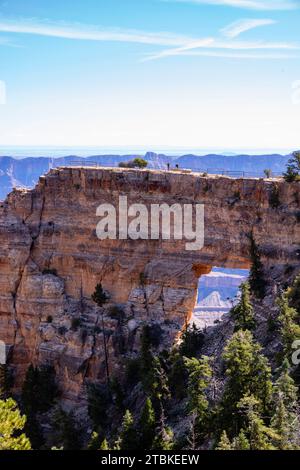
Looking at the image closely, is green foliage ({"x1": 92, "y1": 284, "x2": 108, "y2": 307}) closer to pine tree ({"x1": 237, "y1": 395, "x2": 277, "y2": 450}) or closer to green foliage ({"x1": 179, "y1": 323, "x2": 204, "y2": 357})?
green foliage ({"x1": 179, "y1": 323, "x2": 204, "y2": 357})

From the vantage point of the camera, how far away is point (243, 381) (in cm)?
3812

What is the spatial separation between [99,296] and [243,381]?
29.5 meters

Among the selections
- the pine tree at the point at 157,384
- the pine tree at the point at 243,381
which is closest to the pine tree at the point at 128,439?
the pine tree at the point at 243,381

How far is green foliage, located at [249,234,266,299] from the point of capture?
2211 inches

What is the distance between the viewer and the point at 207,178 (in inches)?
2427

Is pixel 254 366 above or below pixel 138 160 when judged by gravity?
below

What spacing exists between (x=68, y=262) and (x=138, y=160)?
14134 mm

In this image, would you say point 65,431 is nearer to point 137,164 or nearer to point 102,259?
point 102,259

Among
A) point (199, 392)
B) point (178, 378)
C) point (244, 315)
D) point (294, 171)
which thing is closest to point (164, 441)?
point (199, 392)

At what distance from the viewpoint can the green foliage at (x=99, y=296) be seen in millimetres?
65250

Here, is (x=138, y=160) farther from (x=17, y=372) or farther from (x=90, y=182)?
(x=17, y=372)

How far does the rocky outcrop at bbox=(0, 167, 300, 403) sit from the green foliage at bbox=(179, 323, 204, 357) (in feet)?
13.7

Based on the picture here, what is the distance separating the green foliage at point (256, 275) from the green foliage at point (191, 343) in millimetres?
6774

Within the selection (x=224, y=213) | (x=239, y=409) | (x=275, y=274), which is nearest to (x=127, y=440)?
(x=239, y=409)
